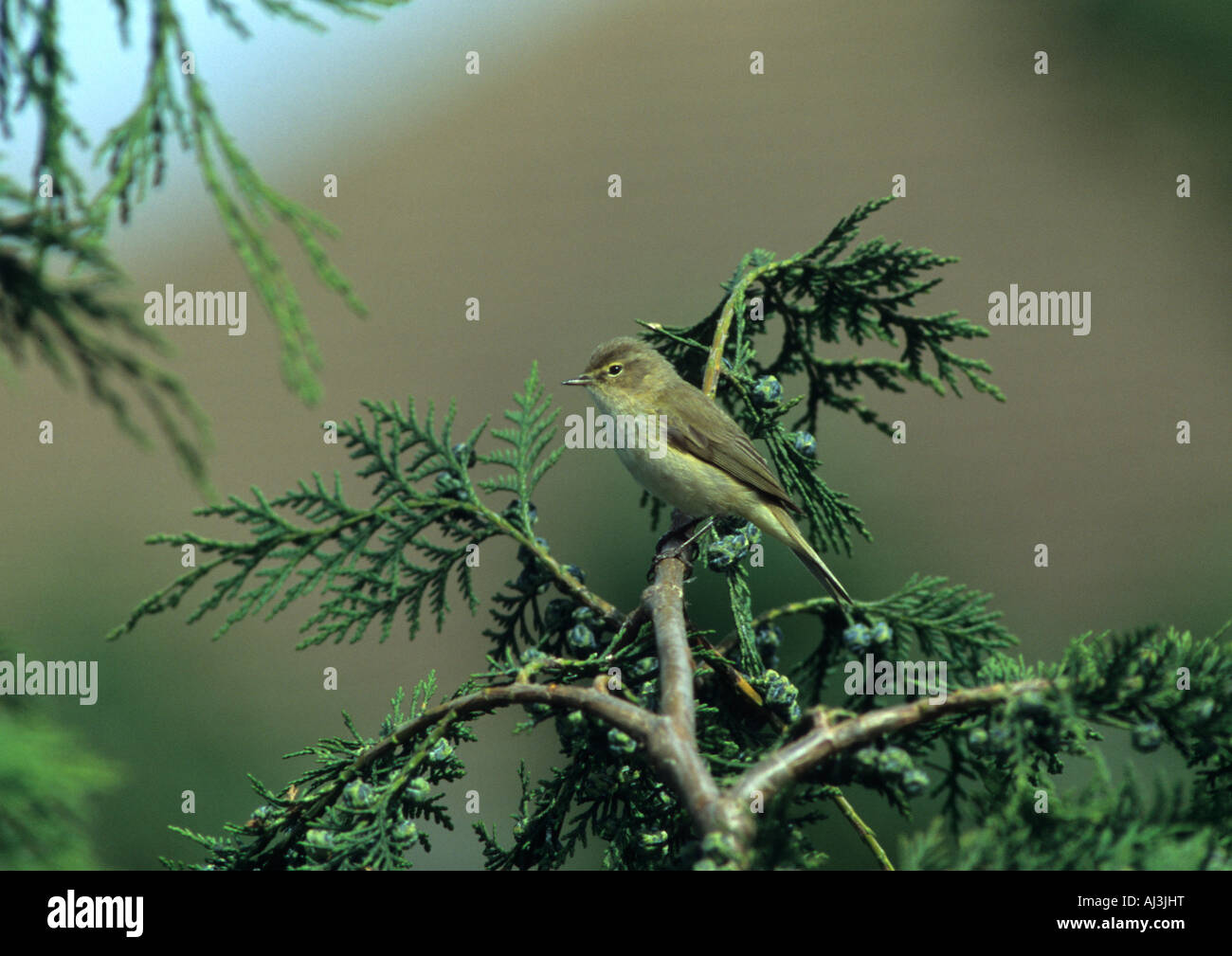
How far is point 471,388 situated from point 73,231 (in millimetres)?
13822

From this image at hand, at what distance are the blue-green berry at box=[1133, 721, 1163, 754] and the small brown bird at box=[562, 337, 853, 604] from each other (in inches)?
84.5

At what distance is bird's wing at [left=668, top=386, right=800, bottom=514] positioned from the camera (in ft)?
13.9

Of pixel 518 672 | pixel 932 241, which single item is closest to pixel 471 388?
Result: pixel 932 241

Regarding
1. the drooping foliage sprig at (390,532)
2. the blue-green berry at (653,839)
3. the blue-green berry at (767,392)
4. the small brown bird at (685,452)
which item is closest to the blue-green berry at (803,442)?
the blue-green berry at (767,392)

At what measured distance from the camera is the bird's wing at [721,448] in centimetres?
424

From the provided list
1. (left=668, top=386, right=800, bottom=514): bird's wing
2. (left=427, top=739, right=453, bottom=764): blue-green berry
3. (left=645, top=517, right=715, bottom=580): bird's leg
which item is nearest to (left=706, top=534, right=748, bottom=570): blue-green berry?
(left=645, top=517, right=715, bottom=580): bird's leg

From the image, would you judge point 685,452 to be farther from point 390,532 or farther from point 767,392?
point 390,532

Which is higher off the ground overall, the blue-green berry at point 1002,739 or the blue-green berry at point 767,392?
the blue-green berry at point 767,392

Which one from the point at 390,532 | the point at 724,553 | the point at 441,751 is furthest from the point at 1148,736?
the point at 390,532

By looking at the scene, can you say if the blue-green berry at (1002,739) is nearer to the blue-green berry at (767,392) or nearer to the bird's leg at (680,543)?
the bird's leg at (680,543)

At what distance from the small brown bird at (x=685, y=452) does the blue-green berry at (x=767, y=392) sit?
2.37ft

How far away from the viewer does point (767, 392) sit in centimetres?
298

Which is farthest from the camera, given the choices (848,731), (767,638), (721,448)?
(721,448)

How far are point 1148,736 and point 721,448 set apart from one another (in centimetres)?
266
